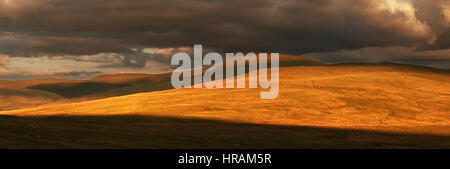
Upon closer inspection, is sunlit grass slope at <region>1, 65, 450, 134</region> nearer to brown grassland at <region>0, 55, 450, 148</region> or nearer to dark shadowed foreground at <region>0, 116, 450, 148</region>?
brown grassland at <region>0, 55, 450, 148</region>

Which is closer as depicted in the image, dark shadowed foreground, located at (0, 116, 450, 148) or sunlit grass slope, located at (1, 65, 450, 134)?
dark shadowed foreground, located at (0, 116, 450, 148)

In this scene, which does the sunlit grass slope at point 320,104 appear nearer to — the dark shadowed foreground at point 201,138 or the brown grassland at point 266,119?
the brown grassland at point 266,119

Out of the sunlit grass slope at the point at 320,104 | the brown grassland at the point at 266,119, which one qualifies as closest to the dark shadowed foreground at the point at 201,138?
the brown grassland at the point at 266,119

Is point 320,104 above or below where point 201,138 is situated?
above

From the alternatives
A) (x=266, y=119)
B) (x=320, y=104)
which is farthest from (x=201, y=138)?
(x=320, y=104)

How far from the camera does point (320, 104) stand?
69.7 metres

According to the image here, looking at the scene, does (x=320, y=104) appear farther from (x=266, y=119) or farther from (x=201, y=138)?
(x=201, y=138)

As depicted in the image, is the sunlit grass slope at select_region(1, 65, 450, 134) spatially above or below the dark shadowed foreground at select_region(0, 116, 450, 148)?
above

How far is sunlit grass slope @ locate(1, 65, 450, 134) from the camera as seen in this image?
195 ft

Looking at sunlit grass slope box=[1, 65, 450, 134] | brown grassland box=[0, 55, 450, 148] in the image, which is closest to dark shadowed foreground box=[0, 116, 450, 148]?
brown grassland box=[0, 55, 450, 148]

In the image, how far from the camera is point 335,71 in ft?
386
